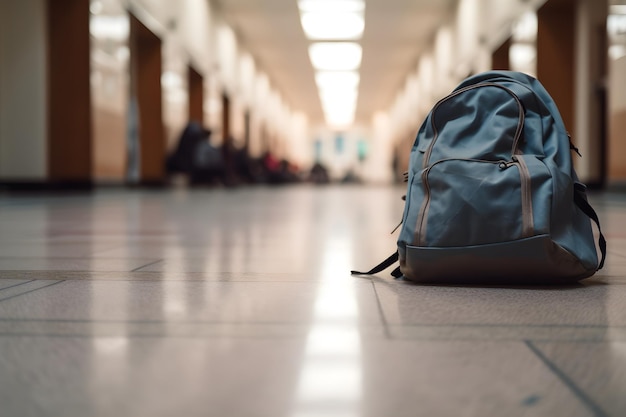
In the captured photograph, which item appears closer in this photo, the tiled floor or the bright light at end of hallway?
the tiled floor

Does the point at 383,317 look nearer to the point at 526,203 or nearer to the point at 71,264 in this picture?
the point at 526,203

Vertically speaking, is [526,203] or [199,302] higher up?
[526,203]

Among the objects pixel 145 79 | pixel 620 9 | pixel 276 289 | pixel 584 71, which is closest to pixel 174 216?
pixel 276 289

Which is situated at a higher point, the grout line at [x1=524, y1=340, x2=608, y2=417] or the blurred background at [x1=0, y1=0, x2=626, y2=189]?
the blurred background at [x1=0, y1=0, x2=626, y2=189]

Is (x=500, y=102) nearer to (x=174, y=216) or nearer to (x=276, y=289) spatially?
(x=276, y=289)

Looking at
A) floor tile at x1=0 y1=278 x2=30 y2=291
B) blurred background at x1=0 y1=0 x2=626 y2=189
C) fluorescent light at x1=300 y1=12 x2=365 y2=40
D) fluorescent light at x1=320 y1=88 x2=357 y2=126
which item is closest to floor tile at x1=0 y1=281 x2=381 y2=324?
floor tile at x1=0 y1=278 x2=30 y2=291

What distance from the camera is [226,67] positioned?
18.8 m

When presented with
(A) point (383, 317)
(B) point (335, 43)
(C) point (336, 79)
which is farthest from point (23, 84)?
(C) point (336, 79)

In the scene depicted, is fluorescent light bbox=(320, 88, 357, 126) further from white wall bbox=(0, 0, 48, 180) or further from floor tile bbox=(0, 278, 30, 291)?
floor tile bbox=(0, 278, 30, 291)

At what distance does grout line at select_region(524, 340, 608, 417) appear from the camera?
2.68 feet

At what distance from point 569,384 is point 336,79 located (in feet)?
86.3

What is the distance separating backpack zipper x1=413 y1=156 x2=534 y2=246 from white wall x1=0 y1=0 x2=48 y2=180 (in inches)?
334

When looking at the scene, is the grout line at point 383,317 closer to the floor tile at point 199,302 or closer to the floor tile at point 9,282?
the floor tile at point 199,302

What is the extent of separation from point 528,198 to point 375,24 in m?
16.9
